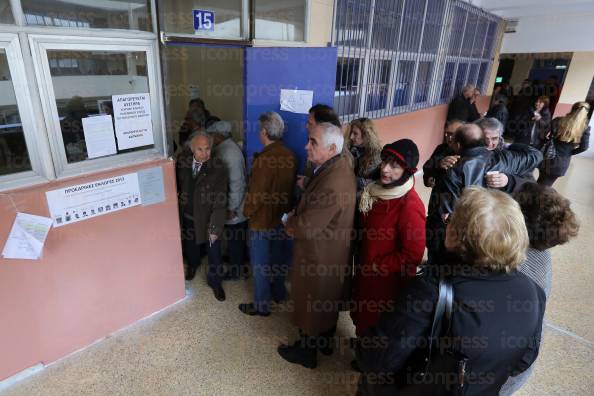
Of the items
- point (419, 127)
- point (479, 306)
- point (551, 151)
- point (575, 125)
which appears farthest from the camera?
point (419, 127)

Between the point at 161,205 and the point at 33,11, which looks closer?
the point at 33,11

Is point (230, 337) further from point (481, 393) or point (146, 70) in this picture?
point (146, 70)

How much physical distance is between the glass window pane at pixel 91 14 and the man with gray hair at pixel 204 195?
0.77m

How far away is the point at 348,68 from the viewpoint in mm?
3666

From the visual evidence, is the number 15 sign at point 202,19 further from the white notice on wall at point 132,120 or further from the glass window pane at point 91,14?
the white notice on wall at point 132,120

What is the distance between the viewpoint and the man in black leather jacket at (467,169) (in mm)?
2109

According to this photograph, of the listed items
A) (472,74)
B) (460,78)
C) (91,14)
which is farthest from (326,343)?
(472,74)

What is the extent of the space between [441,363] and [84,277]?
198cm

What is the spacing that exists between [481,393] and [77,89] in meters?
2.24

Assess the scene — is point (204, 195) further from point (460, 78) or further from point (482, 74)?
point (482, 74)

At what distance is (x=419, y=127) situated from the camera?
5488 mm

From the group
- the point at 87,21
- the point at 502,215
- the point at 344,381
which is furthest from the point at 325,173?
the point at 87,21

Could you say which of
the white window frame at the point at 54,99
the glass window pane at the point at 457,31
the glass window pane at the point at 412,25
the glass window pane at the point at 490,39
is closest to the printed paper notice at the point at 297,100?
the white window frame at the point at 54,99

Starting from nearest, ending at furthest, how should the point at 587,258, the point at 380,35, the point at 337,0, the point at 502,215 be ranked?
the point at 502,215 < the point at 337,0 < the point at 587,258 < the point at 380,35
